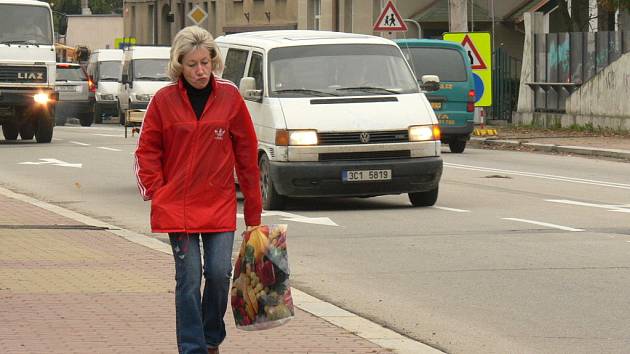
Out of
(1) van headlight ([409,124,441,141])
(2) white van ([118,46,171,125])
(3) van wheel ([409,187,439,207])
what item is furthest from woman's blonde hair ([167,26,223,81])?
(2) white van ([118,46,171,125])

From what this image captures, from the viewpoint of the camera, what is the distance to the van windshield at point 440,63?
28047 millimetres

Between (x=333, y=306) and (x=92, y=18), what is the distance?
2985 inches

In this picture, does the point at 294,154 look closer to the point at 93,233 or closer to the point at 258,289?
the point at 93,233

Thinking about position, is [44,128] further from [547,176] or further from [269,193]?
[269,193]

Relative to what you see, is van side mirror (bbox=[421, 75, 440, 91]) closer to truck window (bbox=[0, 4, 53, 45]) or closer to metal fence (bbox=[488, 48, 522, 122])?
truck window (bbox=[0, 4, 53, 45])

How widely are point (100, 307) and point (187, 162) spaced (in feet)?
8.67

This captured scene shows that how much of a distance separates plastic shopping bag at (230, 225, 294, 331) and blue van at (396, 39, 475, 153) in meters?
21.4

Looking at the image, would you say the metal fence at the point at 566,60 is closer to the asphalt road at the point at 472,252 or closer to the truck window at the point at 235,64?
the asphalt road at the point at 472,252

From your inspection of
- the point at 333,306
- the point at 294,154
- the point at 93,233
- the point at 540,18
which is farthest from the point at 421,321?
the point at 540,18

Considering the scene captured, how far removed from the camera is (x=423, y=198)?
55.3ft

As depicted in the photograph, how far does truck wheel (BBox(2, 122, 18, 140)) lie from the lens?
3486cm

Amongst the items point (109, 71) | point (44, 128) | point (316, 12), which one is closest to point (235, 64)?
point (44, 128)

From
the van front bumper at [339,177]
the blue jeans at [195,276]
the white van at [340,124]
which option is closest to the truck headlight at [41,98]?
the white van at [340,124]

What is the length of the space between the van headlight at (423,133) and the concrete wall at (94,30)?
66.4 meters
